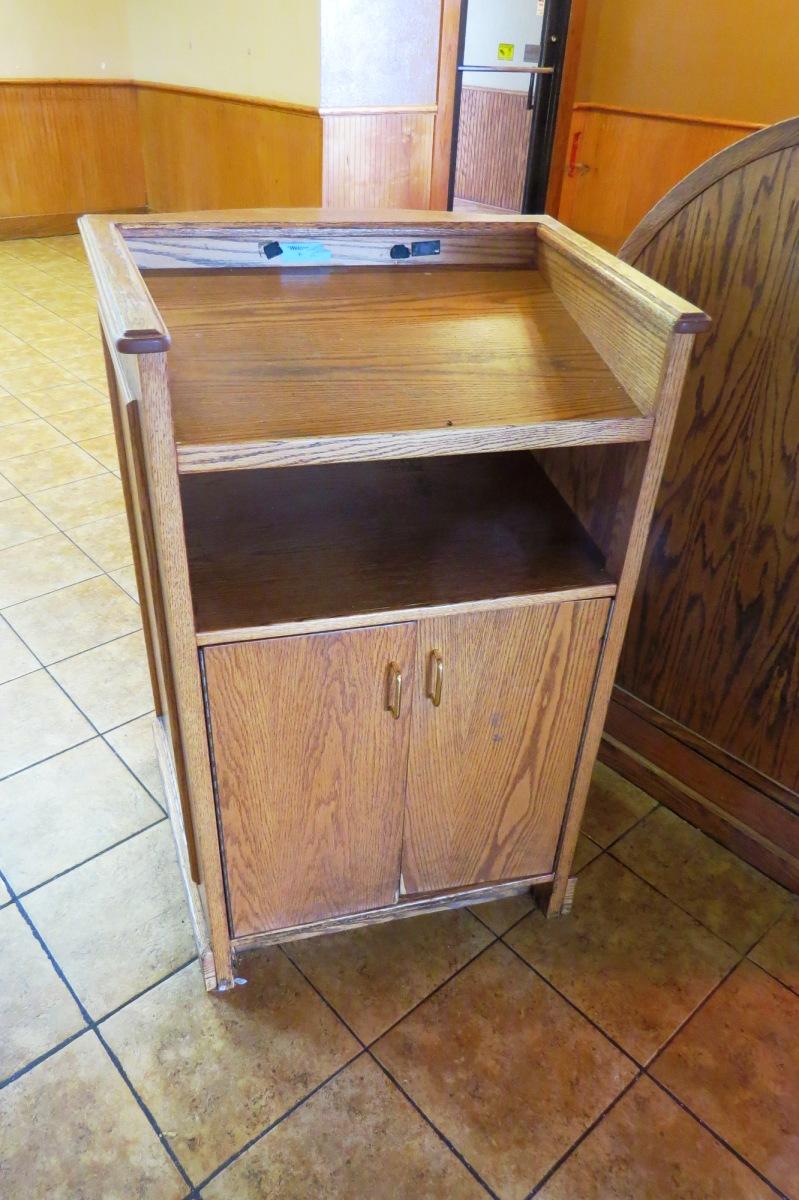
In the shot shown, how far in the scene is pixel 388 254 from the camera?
51.9 inches

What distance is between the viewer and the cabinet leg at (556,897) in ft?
4.91

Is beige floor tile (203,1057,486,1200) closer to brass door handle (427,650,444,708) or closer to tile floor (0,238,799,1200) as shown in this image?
tile floor (0,238,799,1200)

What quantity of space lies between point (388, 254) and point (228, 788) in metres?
0.85

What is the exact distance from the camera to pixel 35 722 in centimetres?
192

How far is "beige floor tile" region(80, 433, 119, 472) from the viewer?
120 inches

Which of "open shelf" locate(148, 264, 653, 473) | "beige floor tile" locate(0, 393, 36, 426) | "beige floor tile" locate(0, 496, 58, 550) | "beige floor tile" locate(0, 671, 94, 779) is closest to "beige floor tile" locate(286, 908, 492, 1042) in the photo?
"beige floor tile" locate(0, 671, 94, 779)

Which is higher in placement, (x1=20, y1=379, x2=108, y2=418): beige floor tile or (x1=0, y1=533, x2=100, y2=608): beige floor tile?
(x1=20, y1=379, x2=108, y2=418): beige floor tile

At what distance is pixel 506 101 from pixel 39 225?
3339 mm

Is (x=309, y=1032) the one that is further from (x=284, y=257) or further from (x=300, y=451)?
(x=284, y=257)

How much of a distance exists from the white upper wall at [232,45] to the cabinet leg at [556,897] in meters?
3.88

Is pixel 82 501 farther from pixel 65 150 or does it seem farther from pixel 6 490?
pixel 65 150

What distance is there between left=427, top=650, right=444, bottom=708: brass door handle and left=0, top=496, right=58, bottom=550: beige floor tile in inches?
73.3

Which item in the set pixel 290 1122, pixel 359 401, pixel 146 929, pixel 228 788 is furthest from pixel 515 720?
pixel 146 929

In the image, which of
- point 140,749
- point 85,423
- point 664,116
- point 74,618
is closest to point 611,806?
point 140,749
